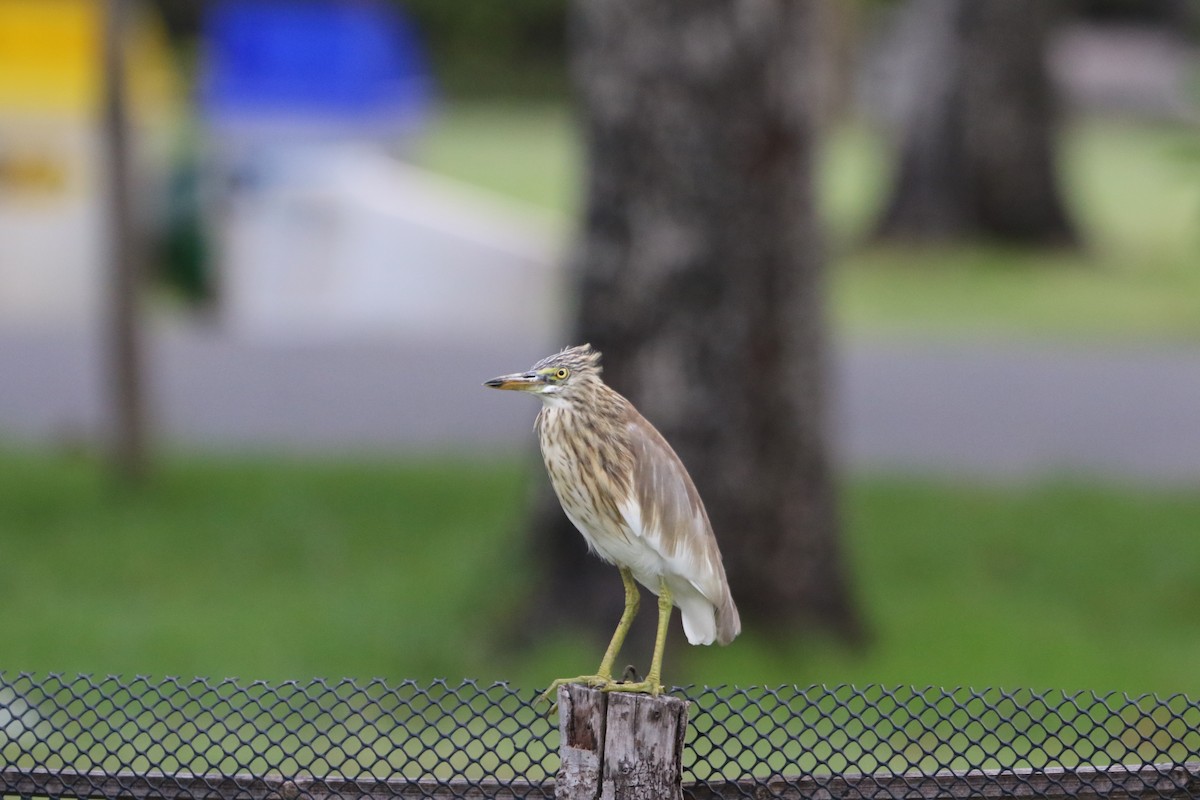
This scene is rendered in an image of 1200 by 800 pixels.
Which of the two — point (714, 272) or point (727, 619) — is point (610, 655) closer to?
point (727, 619)

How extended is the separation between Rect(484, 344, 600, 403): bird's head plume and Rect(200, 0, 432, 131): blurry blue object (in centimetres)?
1730

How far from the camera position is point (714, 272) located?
642cm

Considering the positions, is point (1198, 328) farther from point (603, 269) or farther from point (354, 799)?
point (354, 799)

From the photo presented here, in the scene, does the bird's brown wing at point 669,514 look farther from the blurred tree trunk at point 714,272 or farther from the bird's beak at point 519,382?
the blurred tree trunk at point 714,272

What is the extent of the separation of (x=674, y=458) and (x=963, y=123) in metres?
16.1

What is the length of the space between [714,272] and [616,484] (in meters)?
3.61

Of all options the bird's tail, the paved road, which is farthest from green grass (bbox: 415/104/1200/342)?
the bird's tail

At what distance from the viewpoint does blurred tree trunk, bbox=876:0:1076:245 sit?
59.2ft

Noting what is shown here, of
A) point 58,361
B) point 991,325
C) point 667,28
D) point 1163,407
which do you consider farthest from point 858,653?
point 991,325

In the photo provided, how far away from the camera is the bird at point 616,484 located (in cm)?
289

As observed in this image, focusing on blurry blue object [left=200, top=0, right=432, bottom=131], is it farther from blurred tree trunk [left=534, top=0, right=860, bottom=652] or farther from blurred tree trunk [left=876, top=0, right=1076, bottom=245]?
blurred tree trunk [left=534, top=0, right=860, bottom=652]

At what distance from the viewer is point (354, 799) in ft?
9.78

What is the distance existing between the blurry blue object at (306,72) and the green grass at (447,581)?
11.5m

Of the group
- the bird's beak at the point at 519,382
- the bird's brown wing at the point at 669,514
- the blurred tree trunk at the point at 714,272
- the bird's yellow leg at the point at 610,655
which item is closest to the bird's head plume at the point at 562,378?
the bird's beak at the point at 519,382
